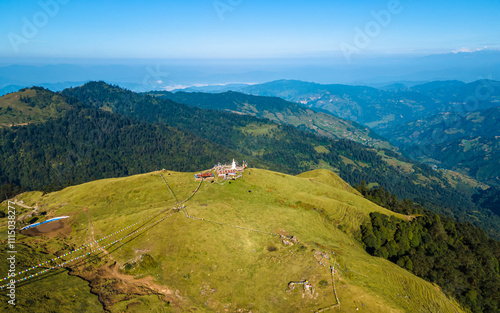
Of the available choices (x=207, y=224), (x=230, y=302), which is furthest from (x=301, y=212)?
(x=230, y=302)

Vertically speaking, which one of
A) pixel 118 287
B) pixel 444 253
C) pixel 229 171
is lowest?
pixel 444 253

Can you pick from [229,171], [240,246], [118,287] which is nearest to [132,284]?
[118,287]

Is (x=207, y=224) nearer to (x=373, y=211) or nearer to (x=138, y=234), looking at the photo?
(x=138, y=234)

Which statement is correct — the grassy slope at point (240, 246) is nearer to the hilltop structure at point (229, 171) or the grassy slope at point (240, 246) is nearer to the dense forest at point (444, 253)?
the hilltop structure at point (229, 171)

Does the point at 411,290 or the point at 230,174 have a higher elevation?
the point at 230,174

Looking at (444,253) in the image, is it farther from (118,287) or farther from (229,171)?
(118,287)

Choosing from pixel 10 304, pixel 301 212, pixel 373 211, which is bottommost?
pixel 373 211
